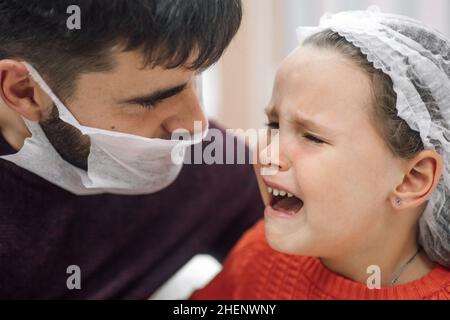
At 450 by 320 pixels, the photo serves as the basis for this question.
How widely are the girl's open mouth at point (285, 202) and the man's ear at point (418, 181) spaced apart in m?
0.16

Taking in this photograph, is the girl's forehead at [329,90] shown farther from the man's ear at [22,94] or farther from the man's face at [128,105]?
the man's ear at [22,94]

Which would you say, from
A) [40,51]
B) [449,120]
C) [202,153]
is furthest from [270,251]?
[40,51]

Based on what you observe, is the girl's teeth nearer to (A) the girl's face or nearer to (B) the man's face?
(A) the girl's face

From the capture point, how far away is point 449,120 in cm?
93

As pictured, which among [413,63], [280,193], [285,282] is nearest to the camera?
[413,63]

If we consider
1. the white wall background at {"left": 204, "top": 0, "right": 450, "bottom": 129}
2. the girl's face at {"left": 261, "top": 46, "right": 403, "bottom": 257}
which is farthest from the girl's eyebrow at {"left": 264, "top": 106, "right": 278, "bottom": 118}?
the white wall background at {"left": 204, "top": 0, "right": 450, "bottom": 129}

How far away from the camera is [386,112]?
0.93 meters

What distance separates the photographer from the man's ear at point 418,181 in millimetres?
961

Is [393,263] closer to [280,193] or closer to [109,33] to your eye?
[280,193]

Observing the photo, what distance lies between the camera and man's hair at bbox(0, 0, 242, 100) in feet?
3.06

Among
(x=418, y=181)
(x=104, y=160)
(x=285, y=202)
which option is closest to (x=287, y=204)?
(x=285, y=202)

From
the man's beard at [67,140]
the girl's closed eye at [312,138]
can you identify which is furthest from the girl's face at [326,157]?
the man's beard at [67,140]

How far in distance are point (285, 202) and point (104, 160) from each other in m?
0.33
